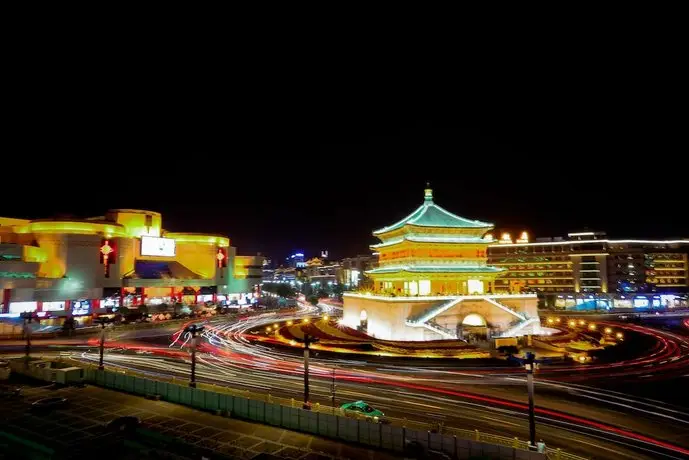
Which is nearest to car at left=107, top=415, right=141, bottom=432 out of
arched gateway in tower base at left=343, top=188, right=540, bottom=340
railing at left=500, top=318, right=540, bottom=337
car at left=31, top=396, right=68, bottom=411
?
car at left=31, top=396, right=68, bottom=411

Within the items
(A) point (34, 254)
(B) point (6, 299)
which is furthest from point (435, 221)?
(A) point (34, 254)

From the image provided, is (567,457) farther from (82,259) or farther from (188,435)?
(82,259)

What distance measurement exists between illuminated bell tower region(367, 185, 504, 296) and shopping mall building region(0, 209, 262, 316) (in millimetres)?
44166

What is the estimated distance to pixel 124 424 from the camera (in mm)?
16156

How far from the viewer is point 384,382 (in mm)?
25812

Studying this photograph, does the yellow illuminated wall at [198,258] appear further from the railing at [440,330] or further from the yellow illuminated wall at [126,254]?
the railing at [440,330]

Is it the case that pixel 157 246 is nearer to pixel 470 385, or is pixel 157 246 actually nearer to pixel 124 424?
pixel 470 385

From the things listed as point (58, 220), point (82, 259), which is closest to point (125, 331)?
point (82, 259)

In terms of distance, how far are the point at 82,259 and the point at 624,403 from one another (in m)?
67.3

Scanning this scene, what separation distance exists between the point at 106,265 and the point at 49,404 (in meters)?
54.3

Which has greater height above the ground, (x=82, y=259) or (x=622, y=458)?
(x=82, y=259)

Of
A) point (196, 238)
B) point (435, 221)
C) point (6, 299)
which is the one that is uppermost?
point (196, 238)

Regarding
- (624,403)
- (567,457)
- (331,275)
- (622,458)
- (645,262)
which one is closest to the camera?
(567,457)

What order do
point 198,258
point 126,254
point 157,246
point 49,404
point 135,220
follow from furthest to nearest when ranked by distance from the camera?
point 198,258, point 157,246, point 135,220, point 126,254, point 49,404
